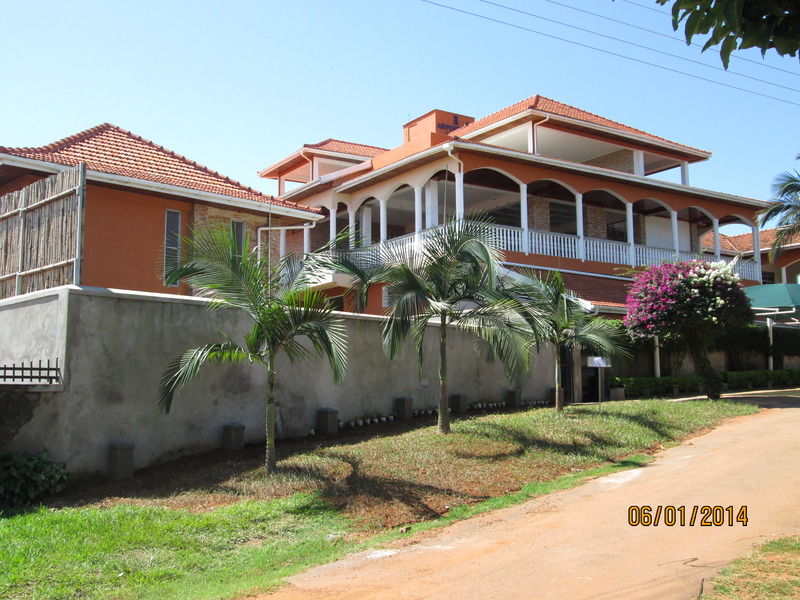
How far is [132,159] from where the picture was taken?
54.7 feet

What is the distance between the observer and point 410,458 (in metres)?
10.2

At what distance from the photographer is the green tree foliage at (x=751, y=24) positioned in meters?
4.57

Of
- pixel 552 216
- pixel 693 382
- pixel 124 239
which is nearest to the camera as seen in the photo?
pixel 124 239

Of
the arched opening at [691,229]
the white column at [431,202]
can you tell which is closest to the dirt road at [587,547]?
the white column at [431,202]

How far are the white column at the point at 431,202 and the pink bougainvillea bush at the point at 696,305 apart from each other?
262 inches

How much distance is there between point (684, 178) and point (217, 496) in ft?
77.4

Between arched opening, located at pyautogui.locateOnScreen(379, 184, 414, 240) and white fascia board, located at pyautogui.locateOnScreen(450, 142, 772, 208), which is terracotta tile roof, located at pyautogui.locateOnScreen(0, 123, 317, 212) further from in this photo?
arched opening, located at pyautogui.locateOnScreen(379, 184, 414, 240)

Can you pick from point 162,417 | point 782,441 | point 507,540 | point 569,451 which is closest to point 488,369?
point 569,451

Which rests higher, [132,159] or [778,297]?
[132,159]

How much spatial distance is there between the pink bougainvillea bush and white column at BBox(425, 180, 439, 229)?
6.66m

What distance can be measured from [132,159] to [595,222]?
53.1 feet

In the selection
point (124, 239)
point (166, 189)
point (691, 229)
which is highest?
point (691, 229)

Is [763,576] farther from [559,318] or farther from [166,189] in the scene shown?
[166,189]

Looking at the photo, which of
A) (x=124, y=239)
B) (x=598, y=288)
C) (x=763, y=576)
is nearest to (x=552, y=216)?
(x=598, y=288)
